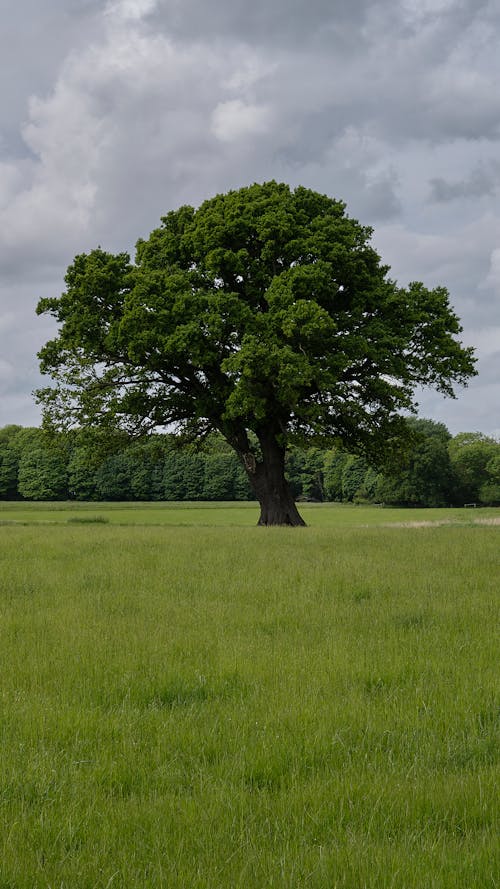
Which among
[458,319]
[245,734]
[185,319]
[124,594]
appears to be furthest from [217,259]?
[245,734]

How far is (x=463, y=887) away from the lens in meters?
3.37

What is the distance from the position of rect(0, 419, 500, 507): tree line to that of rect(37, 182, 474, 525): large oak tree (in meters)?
53.9

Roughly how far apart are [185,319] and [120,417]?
778 cm

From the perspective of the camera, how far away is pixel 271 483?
34.8m

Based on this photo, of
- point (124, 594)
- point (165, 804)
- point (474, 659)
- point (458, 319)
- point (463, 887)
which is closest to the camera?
point (463, 887)

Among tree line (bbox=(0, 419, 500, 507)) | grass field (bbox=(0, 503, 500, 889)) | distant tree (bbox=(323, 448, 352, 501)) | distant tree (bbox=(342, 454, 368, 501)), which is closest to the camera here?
grass field (bbox=(0, 503, 500, 889))

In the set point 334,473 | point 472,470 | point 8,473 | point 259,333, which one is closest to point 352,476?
point 334,473

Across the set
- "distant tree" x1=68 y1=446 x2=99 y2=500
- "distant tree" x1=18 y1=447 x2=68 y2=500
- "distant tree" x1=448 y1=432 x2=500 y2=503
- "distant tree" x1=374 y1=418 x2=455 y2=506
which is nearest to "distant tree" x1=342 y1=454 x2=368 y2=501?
"distant tree" x1=374 y1=418 x2=455 y2=506

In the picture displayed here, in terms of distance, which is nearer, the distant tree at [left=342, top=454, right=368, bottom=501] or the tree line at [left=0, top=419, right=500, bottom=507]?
the tree line at [left=0, top=419, right=500, bottom=507]

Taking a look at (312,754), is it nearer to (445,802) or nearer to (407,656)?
(445,802)

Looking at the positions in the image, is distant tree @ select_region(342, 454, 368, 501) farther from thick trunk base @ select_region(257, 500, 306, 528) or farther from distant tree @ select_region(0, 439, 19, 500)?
thick trunk base @ select_region(257, 500, 306, 528)

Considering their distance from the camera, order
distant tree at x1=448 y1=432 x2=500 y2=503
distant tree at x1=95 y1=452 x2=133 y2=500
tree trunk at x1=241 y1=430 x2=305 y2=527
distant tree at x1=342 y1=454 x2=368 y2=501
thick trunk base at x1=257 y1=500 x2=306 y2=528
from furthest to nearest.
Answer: distant tree at x1=342 y1=454 x2=368 y2=501 < distant tree at x1=95 y1=452 x2=133 y2=500 < distant tree at x1=448 y1=432 x2=500 y2=503 < tree trunk at x1=241 y1=430 x2=305 y2=527 < thick trunk base at x1=257 y1=500 x2=306 y2=528

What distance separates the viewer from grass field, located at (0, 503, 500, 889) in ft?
A: 11.9

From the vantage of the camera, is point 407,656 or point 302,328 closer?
point 407,656
